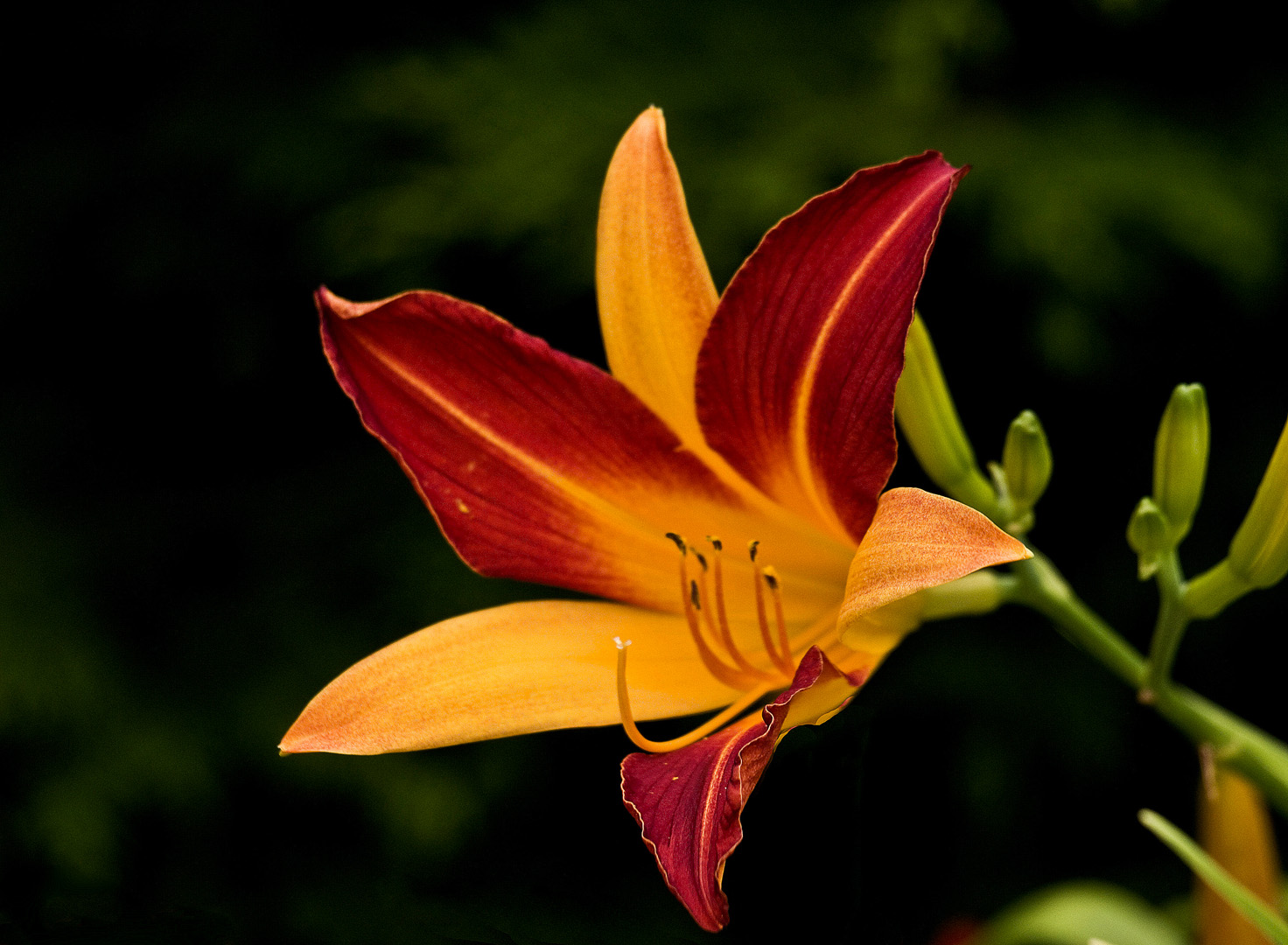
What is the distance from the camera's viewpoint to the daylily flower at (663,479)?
762mm

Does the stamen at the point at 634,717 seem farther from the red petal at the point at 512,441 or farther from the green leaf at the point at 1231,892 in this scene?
the green leaf at the point at 1231,892

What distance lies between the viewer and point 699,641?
0.88 meters

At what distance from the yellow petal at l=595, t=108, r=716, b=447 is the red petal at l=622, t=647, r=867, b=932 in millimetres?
252

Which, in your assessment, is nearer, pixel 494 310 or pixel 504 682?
pixel 504 682

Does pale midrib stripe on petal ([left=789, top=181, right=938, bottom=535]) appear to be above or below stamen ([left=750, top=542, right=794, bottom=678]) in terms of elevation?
above

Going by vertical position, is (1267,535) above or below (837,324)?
below

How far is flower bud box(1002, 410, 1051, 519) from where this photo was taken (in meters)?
0.94

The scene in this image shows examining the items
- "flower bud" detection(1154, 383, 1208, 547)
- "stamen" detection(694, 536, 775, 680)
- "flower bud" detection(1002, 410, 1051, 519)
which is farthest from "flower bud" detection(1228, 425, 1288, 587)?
"stamen" detection(694, 536, 775, 680)

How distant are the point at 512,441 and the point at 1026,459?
1.35ft

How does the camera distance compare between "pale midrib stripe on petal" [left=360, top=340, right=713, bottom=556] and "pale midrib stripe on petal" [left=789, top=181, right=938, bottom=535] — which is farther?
"pale midrib stripe on petal" [left=360, top=340, right=713, bottom=556]

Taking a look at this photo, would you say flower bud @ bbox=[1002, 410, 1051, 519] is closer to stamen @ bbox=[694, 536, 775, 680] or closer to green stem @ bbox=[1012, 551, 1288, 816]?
green stem @ bbox=[1012, 551, 1288, 816]

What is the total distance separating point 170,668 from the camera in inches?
79.0

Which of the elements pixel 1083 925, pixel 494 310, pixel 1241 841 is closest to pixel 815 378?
pixel 1241 841

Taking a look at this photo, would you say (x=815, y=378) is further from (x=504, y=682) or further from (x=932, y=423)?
(x=504, y=682)
